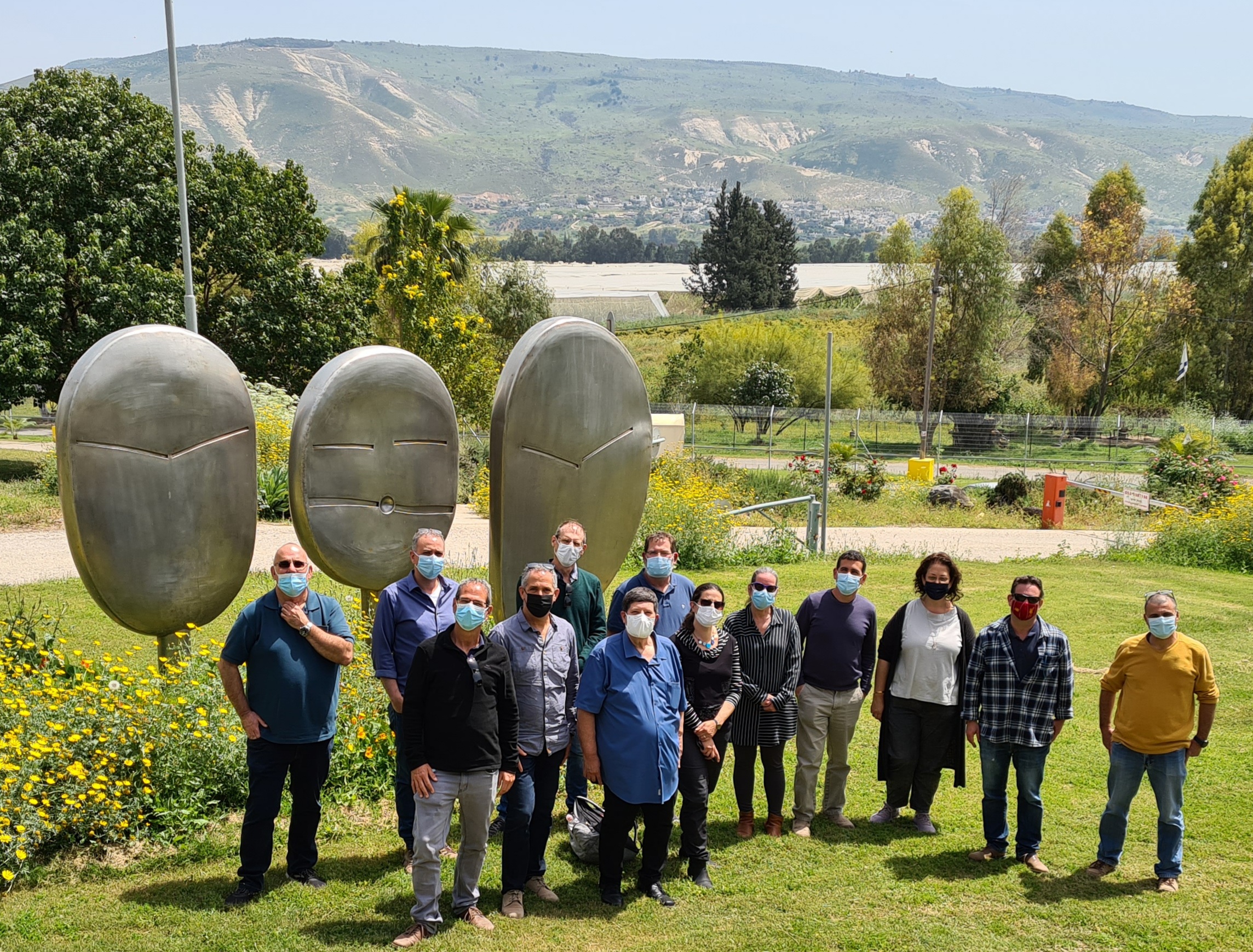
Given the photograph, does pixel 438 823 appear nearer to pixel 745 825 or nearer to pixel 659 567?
pixel 659 567

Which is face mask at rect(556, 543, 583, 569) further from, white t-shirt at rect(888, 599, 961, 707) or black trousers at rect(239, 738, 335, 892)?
white t-shirt at rect(888, 599, 961, 707)

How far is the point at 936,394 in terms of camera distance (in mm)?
40406

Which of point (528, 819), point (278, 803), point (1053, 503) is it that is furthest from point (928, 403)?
point (278, 803)

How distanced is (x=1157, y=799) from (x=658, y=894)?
261cm

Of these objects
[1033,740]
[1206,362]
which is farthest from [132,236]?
Result: [1206,362]

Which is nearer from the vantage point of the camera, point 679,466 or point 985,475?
point 679,466

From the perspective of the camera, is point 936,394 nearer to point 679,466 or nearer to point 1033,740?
point 679,466

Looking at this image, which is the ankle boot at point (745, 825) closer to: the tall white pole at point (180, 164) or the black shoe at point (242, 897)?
the black shoe at point (242, 897)

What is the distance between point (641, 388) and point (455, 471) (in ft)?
4.97

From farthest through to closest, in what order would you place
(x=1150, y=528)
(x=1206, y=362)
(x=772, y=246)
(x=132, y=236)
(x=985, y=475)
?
(x=772, y=246) → (x=1206, y=362) → (x=985, y=475) → (x=132, y=236) → (x=1150, y=528)

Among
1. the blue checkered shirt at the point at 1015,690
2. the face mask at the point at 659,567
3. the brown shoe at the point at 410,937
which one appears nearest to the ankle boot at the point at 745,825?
the blue checkered shirt at the point at 1015,690

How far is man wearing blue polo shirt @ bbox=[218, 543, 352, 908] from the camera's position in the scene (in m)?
5.11

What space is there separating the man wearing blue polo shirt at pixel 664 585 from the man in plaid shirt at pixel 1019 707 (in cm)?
162

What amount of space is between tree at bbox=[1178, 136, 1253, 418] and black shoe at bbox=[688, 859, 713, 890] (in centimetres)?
3976
